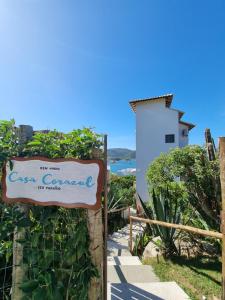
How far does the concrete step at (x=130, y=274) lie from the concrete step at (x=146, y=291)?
311mm

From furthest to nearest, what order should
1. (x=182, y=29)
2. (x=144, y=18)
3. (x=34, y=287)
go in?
1. (x=182, y=29)
2. (x=144, y=18)
3. (x=34, y=287)

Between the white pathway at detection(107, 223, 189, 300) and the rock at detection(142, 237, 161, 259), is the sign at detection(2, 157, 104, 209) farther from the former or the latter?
the rock at detection(142, 237, 161, 259)

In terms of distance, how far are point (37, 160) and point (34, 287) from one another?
3.23ft

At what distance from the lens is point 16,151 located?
6.68 feet

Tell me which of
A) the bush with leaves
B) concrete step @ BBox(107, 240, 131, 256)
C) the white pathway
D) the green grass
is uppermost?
the bush with leaves

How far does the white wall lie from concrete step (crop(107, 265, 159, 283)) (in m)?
12.3

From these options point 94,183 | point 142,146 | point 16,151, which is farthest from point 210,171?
point 142,146

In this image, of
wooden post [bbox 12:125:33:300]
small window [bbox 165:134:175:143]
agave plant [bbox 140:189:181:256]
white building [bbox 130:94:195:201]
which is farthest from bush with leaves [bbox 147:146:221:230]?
small window [bbox 165:134:175:143]

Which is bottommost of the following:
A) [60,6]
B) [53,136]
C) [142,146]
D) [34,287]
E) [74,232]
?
[34,287]

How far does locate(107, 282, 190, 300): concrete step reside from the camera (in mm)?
3014

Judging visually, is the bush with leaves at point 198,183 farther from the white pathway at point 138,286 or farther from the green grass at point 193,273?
the white pathway at point 138,286

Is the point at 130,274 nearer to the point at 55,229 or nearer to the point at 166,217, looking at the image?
the point at 166,217

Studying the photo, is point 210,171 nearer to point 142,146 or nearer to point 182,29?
point 182,29

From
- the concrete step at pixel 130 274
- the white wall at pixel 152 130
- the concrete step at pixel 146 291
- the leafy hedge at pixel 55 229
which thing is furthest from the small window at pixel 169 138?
the leafy hedge at pixel 55 229
